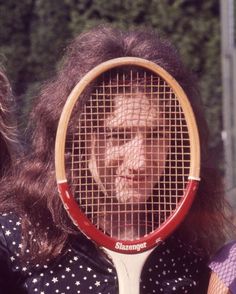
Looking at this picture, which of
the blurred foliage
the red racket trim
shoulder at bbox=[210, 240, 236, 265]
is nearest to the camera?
the red racket trim

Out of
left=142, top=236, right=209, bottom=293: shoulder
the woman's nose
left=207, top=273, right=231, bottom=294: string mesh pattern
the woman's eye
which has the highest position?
the woman's eye

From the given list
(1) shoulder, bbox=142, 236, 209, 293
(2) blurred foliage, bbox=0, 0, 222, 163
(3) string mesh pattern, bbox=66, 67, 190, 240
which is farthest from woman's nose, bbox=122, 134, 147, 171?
(2) blurred foliage, bbox=0, 0, 222, 163

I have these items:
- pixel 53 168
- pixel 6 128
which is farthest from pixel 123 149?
pixel 6 128

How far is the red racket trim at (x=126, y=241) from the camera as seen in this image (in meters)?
1.55

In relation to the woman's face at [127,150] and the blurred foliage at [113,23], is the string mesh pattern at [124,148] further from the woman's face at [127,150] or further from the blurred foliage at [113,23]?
the blurred foliage at [113,23]

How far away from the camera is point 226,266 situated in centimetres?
165

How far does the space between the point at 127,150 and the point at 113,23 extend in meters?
4.36

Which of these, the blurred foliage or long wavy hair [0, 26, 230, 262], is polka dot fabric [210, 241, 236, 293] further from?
the blurred foliage

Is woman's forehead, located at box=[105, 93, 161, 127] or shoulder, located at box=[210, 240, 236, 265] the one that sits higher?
woman's forehead, located at box=[105, 93, 161, 127]

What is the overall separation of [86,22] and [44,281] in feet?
15.1

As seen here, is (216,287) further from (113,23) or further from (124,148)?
(113,23)

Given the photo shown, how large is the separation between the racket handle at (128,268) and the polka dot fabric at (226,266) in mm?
154

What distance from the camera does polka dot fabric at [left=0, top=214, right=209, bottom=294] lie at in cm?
156

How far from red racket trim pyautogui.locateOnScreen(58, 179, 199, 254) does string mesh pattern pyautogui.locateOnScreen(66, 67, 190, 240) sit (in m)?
0.05
